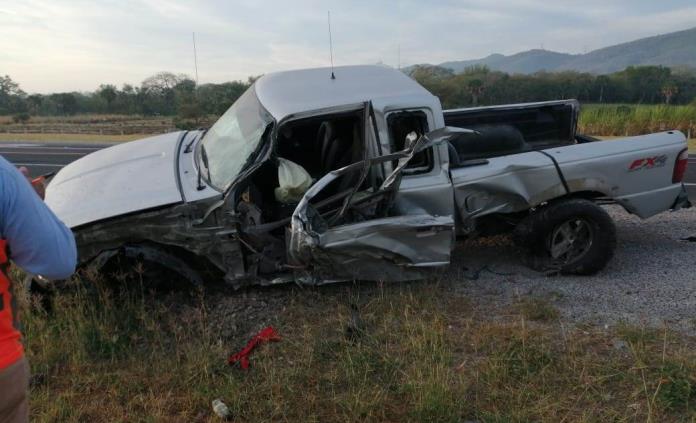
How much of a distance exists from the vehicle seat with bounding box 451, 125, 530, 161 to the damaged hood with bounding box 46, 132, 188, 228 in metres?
2.93

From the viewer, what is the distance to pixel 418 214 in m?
4.60

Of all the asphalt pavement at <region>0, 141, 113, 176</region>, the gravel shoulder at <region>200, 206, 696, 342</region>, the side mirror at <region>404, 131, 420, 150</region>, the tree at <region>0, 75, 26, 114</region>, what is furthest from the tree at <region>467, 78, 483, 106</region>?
the tree at <region>0, 75, 26, 114</region>

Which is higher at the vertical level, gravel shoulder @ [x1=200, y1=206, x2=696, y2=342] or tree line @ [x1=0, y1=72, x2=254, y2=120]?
tree line @ [x1=0, y1=72, x2=254, y2=120]

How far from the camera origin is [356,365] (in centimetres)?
350

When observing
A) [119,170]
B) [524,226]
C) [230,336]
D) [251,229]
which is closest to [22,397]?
[230,336]

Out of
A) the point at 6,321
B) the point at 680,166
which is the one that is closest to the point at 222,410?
the point at 6,321

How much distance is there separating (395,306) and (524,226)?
64.2 inches

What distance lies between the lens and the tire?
196 inches

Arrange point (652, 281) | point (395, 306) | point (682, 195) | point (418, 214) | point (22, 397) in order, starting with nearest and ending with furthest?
1. point (22, 397)
2. point (395, 306)
3. point (418, 214)
4. point (652, 281)
5. point (682, 195)

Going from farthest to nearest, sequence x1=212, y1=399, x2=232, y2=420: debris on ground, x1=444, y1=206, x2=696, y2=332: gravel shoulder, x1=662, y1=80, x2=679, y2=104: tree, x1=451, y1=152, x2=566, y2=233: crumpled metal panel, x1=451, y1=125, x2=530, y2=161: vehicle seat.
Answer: x1=662, y1=80, x2=679, y2=104: tree < x1=451, y1=125, x2=530, y2=161: vehicle seat < x1=451, y1=152, x2=566, y2=233: crumpled metal panel < x1=444, y1=206, x2=696, y2=332: gravel shoulder < x1=212, y1=399, x2=232, y2=420: debris on ground

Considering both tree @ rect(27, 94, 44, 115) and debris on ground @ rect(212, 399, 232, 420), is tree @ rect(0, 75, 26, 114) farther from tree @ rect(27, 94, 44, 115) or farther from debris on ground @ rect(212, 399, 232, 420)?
debris on ground @ rect(212, 399, 232, 420)

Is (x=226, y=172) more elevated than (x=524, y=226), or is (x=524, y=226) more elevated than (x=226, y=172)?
(x=226, y=172)

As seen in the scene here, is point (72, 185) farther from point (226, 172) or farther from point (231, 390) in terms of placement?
point (231, 390)

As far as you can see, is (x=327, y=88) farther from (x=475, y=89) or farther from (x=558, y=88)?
(x=558, y=88)
